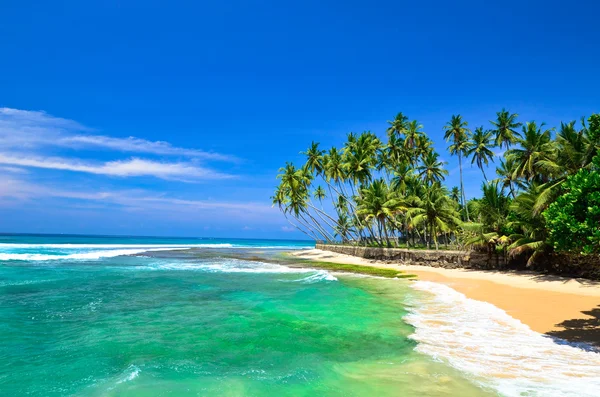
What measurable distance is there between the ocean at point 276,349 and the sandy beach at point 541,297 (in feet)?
2.71

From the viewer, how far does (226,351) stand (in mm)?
→ 7945

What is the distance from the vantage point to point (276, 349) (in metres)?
8.14

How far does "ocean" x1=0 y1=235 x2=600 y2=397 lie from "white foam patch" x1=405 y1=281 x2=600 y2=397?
32 millimetres

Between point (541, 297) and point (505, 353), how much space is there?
28.7 feet

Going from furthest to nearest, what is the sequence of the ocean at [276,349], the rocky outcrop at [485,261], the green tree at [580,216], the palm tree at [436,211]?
1. the palm tree at [436,211]
2. the rocky outcrop at [485,261]
3. the green tree at [580,216]
4. the ocean at [276,349]

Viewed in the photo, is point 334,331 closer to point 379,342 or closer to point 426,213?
point 379,342

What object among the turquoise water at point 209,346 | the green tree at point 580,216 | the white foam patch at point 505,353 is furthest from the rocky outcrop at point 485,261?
the green tree at point 580,216

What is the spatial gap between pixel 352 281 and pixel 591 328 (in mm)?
12838

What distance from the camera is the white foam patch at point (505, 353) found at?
5.83 m

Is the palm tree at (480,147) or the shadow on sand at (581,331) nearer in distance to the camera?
the shadow on sand at (581,331)

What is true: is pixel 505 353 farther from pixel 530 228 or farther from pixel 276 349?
pixel 530 228

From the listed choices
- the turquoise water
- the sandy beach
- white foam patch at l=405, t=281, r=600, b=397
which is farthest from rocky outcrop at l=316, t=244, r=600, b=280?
Answer: the turquoise water

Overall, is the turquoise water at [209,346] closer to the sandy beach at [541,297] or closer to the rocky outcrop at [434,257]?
the sandy beach at [541,297]

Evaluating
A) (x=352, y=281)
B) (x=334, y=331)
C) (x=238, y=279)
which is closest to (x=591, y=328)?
(x=334, y=331)
